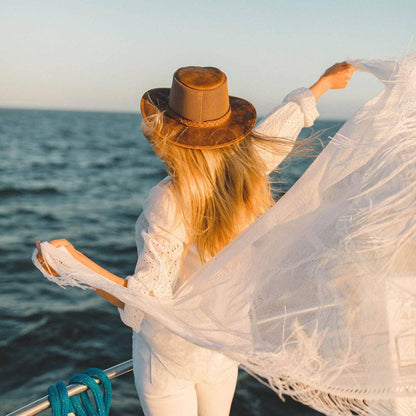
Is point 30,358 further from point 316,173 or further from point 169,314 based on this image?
point 316,173

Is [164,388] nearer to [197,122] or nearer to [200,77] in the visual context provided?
[197,122]

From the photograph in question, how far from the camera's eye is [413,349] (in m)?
1.40

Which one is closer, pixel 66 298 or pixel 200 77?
pixel 200 77

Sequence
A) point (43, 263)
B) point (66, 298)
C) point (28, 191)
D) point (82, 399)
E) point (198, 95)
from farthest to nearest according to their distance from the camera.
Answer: point (28, 191), point (66, 298), point (82, 399), point (198, 95), point (43, 263)

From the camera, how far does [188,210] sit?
1.70 meters

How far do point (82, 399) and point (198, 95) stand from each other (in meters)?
1.31

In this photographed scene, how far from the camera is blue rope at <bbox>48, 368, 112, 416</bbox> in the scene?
185 centimetres

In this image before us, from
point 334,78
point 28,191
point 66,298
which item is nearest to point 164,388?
point 334,78

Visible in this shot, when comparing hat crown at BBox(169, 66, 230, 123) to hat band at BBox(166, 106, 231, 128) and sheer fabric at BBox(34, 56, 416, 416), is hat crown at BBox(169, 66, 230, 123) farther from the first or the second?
sheer fabric at BBox(34, 56, 416, 416)

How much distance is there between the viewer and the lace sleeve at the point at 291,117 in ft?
6.68

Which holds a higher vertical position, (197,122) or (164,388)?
(197,122)

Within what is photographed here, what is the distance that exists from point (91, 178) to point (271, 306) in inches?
718

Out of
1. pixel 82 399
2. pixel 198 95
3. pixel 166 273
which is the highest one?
pixel 198 95

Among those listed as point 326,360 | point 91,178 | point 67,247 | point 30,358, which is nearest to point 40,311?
point 30,358
